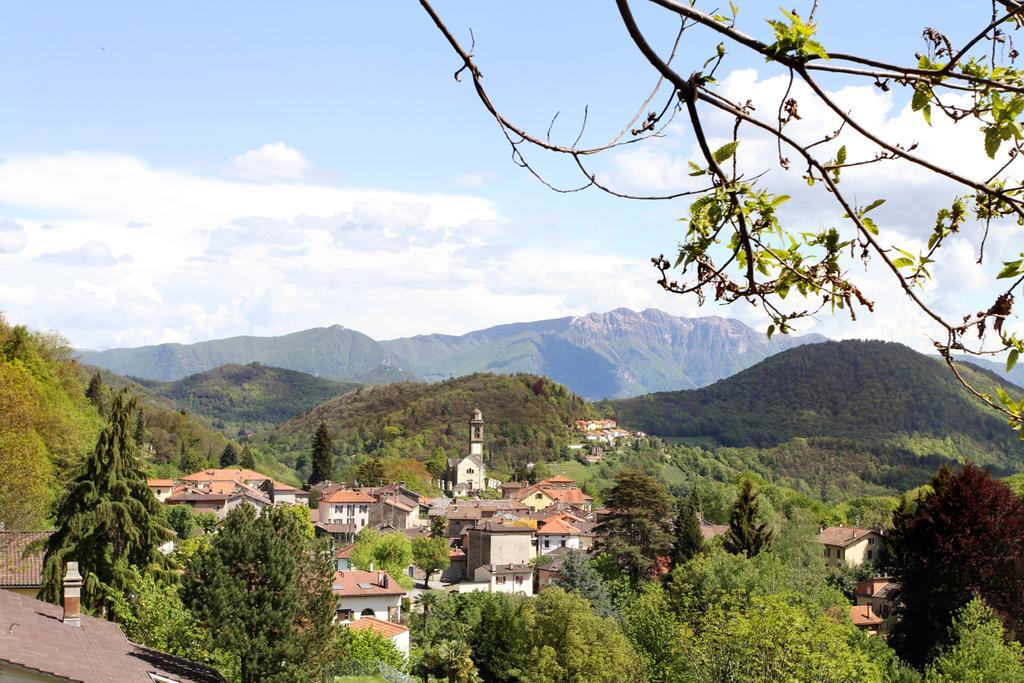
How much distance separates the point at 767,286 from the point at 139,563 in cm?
2436

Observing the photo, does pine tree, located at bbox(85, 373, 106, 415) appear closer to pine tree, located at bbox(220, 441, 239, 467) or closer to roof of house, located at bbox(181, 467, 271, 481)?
roof of house, located at bbox(181, 467, 271, 481)

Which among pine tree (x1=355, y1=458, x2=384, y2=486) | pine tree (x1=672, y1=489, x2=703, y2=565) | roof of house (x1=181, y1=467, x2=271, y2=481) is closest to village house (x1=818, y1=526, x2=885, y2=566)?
pine tree (x1=672, y1=489, x2=703, y2=565)

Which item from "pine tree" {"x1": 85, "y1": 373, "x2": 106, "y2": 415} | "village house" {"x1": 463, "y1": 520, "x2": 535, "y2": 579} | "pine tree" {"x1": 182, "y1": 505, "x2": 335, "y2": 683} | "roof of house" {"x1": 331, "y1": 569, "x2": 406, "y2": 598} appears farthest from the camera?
"pine tree" {"x1": 85, "y1": 373, "x2": 106, "y2": 415}

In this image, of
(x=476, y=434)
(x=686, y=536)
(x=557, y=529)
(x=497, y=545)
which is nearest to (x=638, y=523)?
(x=686, y=536)

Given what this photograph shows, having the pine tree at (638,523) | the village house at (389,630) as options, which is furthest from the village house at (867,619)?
the village house at (389,630)

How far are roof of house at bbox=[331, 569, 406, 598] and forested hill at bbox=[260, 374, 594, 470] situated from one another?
239 ft

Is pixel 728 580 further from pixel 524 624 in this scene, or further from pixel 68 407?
pixel 68 407

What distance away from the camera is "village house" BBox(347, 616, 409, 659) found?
1222 inches

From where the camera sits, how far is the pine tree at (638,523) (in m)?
43.9

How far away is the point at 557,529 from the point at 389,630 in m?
32.4

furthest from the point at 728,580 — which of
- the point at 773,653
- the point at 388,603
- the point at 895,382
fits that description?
the point at 895,382

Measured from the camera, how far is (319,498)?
7869 cm

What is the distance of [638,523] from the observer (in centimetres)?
4431

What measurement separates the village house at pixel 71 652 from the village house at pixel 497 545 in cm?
3746
